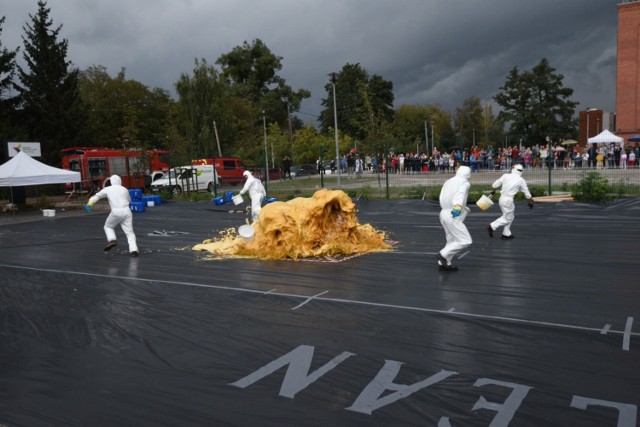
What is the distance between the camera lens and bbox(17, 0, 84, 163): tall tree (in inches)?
1735

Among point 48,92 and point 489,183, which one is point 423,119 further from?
point 489,183

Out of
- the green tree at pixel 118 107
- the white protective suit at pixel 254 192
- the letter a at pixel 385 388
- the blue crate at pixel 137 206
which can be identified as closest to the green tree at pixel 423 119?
the green tree at pixel 118 107

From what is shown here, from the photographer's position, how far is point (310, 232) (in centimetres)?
1172

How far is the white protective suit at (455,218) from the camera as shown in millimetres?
9648

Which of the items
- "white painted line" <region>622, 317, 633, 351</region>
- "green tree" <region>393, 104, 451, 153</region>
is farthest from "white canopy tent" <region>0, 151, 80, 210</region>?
"green tree" <region>393, 104, 451, 153</region>

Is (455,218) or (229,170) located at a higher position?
(229,170)

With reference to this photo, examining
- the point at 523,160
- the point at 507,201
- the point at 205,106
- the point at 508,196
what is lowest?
the point at 507,201

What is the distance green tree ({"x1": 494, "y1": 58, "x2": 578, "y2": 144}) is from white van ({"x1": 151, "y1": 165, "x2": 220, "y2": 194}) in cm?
5150

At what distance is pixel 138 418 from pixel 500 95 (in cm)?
7635

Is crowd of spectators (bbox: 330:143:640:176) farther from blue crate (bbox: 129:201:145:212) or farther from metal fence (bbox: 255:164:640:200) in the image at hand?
blue crate (bbox: 129:201:145:212)

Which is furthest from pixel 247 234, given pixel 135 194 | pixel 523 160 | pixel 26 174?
pixel 523 160

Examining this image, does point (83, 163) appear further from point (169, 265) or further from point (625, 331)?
point (625, 331)

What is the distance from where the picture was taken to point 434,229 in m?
15.4

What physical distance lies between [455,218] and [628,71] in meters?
48.4
